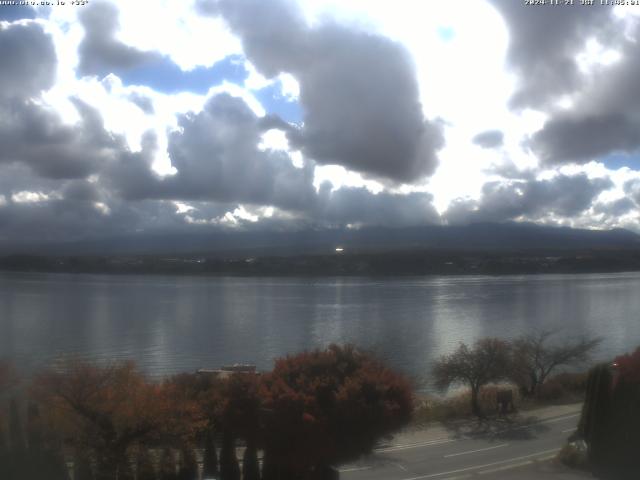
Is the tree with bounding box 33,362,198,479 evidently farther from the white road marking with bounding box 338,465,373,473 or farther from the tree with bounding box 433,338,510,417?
the tree with bounding box 433,338,510,417

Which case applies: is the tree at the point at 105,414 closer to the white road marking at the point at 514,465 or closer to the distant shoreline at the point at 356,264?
the white road marking at the point at 514,465

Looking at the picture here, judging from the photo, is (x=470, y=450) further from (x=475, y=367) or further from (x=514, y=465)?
(x=475, y=367)

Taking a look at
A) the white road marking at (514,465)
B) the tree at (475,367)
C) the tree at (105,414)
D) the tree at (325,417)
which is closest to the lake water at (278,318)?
the tree at (475,367)

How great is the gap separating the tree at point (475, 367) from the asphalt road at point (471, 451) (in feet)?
13.7

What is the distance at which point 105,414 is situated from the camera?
11.4 m

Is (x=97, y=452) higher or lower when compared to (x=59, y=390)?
lower

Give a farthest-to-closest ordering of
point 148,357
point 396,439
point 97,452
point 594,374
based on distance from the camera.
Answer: point 148,357 → point 396,439 → point 594,374 → point 97,452

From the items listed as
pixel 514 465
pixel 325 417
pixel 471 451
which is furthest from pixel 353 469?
pixel 514 465

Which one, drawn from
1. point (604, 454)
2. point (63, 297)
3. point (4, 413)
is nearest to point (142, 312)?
point (63, 297)

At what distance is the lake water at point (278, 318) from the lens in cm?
3023

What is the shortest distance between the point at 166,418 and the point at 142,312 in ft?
117

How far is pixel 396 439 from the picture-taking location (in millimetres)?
16234

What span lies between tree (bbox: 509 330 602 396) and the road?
5.33 meters

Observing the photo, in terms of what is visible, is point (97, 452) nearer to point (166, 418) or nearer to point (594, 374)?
point (166, 418)
